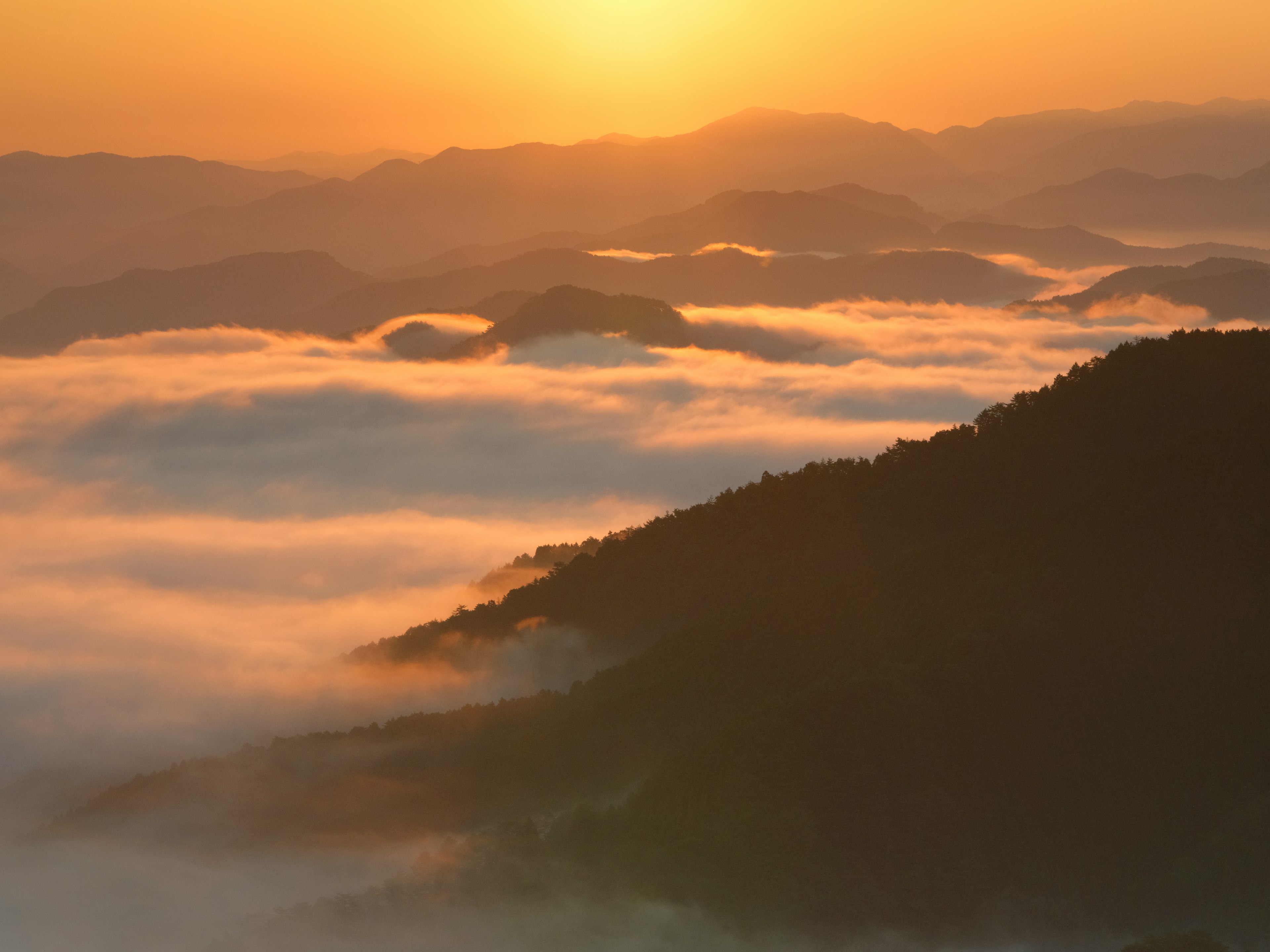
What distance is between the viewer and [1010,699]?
69.6 meters

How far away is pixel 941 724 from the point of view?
68.2m

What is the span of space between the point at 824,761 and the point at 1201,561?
78.4 ft

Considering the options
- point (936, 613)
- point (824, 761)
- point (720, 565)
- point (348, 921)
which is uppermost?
point (720, 565)

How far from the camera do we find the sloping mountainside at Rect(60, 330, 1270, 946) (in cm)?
6228

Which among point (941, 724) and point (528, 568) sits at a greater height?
point (528, 568)

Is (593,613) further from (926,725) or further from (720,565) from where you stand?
(926,725)

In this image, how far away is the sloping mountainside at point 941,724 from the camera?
204 ft

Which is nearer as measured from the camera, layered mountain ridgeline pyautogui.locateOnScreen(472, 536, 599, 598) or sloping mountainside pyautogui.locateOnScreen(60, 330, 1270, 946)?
sloping mountainside pyautogui.locateOnScreen(60, 330, 1270, 946)

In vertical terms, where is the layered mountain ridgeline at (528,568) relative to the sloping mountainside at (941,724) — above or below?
above

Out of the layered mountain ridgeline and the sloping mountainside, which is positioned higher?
the layered mountain ridgeline

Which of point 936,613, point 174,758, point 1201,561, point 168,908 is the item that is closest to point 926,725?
point 936,613

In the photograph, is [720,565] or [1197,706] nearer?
[1197,706]

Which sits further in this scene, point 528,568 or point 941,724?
point 528,568

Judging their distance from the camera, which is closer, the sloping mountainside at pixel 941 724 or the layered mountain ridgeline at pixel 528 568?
the sloping mountainside at pixel 941 724
